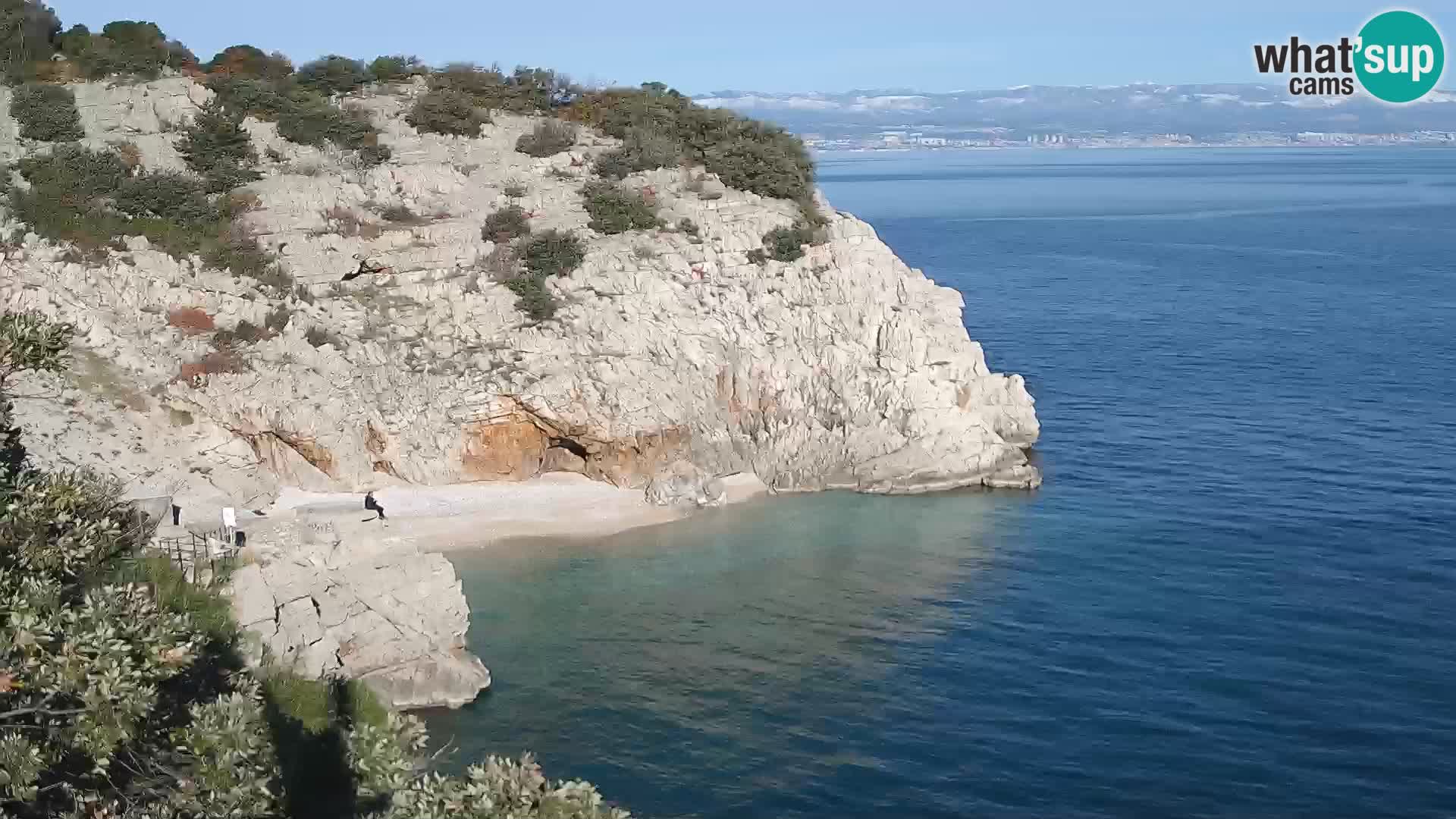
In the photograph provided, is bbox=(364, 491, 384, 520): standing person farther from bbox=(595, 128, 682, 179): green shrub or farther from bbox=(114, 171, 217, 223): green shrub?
bbox=(595, 128, 682, 179): green shrub

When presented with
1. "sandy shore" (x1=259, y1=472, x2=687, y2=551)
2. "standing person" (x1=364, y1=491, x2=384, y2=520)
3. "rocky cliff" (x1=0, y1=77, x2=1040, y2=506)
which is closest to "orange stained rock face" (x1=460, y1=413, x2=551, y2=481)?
"rocky cliff" (x1=0, y1=77, x2=1040, y2=506)

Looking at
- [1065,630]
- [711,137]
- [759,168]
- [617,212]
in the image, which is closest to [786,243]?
[759,168]

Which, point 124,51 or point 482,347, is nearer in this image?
point 482,347

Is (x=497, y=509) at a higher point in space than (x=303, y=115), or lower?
lower

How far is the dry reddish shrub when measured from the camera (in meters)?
42.3

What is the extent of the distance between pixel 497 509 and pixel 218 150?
16693 millimetres

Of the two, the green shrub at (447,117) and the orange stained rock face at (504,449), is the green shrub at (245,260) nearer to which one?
the orange stained rock face at (504,449)

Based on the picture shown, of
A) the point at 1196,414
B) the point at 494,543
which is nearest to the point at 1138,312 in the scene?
the point at 1196,414

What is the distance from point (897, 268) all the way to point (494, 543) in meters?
18.8

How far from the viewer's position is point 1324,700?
28.7 meters

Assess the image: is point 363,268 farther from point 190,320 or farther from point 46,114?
point 46,114

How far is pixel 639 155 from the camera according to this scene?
51031 millimetres

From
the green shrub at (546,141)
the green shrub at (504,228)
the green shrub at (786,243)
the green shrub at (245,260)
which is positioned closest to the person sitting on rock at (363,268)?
the green shrub at (245,260)

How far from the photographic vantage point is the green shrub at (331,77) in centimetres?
5431
